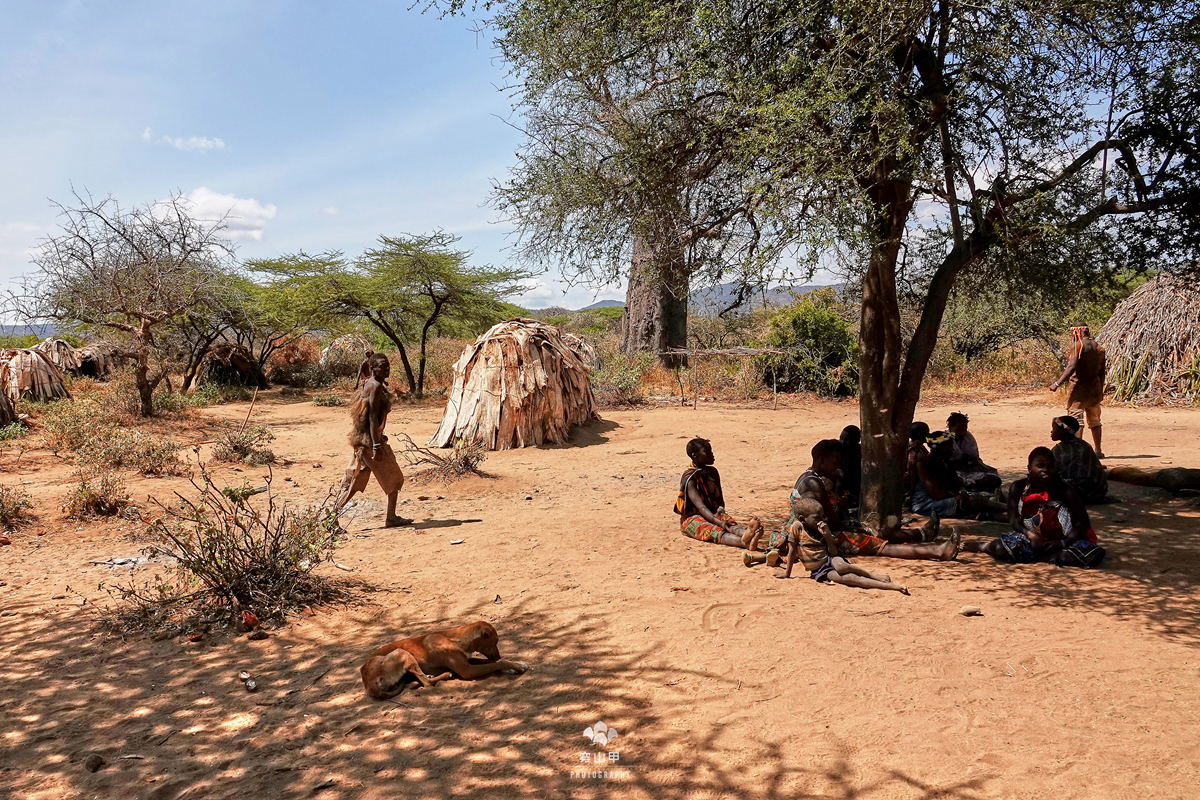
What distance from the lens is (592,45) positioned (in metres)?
5.96

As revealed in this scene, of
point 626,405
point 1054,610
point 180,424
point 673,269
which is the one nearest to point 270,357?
point 180,424

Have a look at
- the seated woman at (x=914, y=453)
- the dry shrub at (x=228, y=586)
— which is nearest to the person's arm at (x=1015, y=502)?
the seated woman at (x=914, y=453)

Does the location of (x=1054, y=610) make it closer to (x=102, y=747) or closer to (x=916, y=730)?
(x=916, y=730)

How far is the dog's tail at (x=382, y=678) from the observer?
3.37m

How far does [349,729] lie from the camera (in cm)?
313

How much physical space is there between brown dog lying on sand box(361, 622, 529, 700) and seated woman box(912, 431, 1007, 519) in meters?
4.60

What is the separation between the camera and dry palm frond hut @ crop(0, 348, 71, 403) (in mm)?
15148

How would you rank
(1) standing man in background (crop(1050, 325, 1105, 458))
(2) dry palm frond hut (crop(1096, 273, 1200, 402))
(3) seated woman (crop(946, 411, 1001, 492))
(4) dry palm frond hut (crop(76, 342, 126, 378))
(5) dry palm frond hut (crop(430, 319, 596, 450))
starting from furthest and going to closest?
(4) dry palm frond hut (crop(76, 342, 126, 378)) → (2) dry palm frond hut (crop(1096, 273, 1200, 402)) → (5) dry palm frond hut (crop(430, 319, 596, 450)) → (1) standing man in background (crop(1050, 325, 1105, 458)) → (3) seated woman (crop(946, 411, 1001, 492))

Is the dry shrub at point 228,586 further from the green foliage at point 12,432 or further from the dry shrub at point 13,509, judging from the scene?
the green foliage at point 12,432

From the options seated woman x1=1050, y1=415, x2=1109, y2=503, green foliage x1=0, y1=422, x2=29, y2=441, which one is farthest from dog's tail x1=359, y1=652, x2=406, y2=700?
green foliage x1=0, y1=422, x2=29, y2=441

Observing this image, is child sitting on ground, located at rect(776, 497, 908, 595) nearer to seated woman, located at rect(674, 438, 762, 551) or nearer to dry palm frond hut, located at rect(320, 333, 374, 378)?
seated woman, located at rect(674, 438, 762, 551)

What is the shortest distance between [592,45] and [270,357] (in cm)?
2015

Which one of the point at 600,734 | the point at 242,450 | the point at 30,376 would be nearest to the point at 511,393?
the point at 242,450

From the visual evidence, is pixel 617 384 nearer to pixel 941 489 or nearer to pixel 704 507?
pixel 941 489
